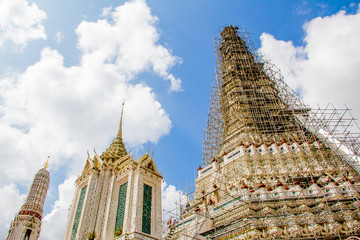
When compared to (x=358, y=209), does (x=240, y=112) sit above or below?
above

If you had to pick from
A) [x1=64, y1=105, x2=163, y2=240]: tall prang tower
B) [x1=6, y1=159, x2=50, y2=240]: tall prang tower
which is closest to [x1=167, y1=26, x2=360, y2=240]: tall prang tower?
[x1=64, y1=105, x2=163, y2=240]: tall prang tower

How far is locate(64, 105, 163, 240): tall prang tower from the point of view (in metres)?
22.5

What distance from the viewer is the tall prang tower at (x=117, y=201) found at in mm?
22547

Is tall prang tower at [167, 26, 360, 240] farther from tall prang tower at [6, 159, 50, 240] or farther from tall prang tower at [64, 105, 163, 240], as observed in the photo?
tall prang tower at [6, 159, 50, 240]

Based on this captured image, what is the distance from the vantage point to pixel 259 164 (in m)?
23.7

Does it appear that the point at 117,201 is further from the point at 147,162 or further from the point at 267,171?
the point at 267,171

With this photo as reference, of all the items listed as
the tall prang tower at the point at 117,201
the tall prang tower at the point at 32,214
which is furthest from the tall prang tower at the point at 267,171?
the tall prang tower at the point at 32,214

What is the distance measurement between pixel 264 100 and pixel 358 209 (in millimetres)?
17414

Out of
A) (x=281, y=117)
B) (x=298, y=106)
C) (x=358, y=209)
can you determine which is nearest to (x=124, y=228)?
(x=358, y=209)

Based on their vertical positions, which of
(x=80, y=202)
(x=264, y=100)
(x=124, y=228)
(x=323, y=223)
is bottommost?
(x=323, y=223)

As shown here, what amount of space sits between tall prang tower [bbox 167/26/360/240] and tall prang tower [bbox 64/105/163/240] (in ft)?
7.88

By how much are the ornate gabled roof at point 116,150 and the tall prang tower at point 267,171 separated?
31.1 feet

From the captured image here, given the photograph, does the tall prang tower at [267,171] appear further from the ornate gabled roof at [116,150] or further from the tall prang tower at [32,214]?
the tall prang tower at [32,214]

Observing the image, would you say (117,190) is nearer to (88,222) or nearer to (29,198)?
(88,222)
